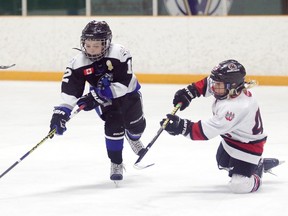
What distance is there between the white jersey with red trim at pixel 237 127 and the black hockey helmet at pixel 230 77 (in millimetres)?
34

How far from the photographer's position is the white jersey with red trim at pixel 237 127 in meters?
3.57

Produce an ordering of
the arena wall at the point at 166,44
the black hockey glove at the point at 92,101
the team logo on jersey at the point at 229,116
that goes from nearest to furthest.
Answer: the team logo on jersey at the point at 229,116, the black hockey glove at the point at 92,101, the arena wall at the point at 166,44

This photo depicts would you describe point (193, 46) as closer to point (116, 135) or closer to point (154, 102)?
point (154, 102)

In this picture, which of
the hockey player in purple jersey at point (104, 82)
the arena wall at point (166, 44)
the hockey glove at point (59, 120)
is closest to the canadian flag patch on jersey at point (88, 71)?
the hockey player in purple jersey at point (104, 82)

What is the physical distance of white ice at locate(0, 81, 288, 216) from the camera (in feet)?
11.3

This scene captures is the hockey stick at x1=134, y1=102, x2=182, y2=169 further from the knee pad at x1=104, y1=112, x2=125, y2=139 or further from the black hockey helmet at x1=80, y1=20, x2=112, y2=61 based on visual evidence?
the black hockey helmet at x1=80, y1=20, x2=112, y2=61

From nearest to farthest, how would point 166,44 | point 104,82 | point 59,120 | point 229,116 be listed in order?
1. point 229,116
2. point 59,120
3. point 104,82
4. point 166,44

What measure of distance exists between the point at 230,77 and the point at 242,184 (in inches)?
17.8

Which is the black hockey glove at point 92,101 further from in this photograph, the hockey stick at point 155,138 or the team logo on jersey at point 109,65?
the hockey stick at point 155,138

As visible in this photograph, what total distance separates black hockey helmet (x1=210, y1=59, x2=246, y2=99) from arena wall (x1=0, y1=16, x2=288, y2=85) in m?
4.99

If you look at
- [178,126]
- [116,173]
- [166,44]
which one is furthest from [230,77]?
[166,44]

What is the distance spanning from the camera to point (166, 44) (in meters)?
8.99

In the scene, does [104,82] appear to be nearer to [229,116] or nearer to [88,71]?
[88,71]

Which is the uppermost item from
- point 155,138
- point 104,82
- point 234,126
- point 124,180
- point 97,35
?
point 97,35
